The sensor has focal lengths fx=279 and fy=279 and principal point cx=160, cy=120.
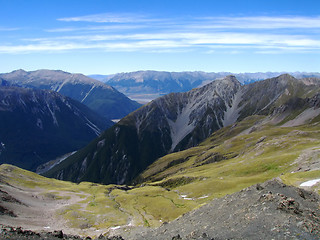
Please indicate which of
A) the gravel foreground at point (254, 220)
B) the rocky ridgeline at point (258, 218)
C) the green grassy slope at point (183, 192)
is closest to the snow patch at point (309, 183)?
the green grassy slope at point (183, 192)

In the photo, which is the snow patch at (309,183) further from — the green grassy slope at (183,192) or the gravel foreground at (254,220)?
the gravel foreground at (254,220)

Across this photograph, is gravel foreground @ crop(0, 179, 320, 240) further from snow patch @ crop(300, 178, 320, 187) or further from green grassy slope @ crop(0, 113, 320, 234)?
green grassy slope @ crop(0, 113, 320, 234)

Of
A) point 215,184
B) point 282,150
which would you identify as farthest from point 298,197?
point 282,150

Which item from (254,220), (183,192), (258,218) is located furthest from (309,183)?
(183,192)

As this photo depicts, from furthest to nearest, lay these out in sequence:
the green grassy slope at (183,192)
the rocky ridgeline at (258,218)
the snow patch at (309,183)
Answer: the green grassy slope at (183,192) < the snow patch at (309,183) < the rocky ridgeline at (258,218)

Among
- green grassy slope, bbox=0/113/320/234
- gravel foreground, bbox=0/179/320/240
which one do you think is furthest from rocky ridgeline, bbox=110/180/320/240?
green grassy slope, bbox=0/113/320/234

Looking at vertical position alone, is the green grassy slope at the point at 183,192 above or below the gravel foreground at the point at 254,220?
below

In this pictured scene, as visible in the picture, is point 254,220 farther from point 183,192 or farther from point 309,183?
point 183,192

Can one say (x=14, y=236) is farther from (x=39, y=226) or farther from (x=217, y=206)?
(x=39, y=226)
